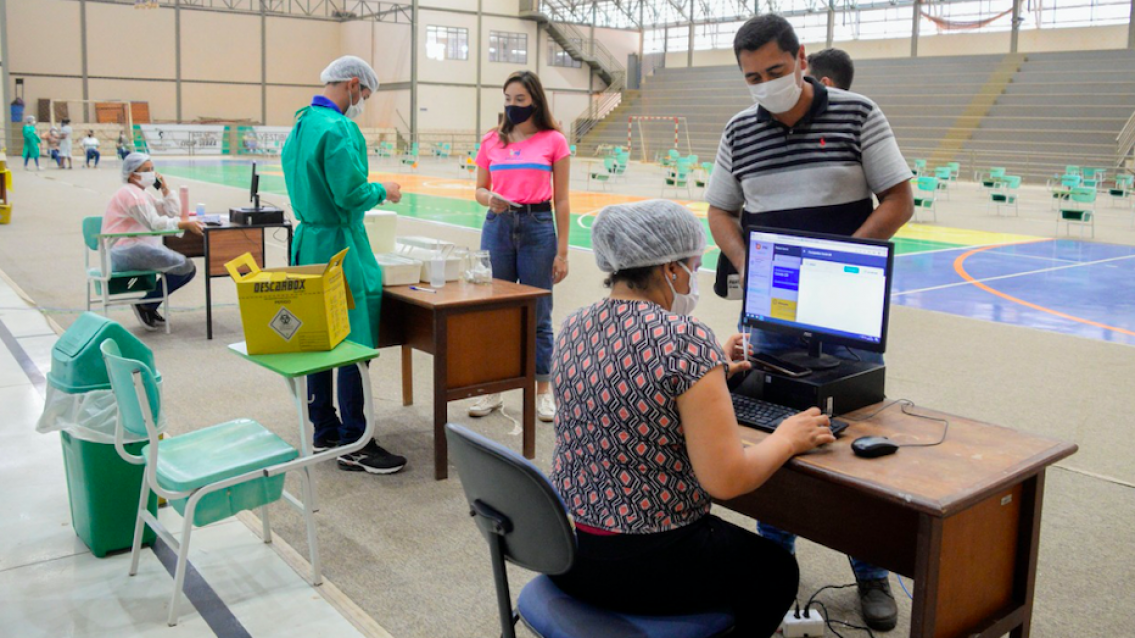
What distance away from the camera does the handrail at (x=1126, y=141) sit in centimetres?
2123

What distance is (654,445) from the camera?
1866 mm

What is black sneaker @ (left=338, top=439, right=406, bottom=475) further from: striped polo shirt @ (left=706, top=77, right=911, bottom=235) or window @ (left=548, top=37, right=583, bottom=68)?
window @ (left=548, top=37, right=583, bottom=68)

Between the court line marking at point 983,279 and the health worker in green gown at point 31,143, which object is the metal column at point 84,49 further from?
the court line marking at point 983,279

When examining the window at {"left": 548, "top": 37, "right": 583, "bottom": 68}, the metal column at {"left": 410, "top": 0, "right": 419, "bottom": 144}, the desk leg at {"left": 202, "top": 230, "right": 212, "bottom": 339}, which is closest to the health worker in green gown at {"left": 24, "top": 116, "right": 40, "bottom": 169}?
the metal column at {"left": 410, "top": 0, "right": 419, "bottom": 144}

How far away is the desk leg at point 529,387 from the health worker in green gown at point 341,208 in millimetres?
536

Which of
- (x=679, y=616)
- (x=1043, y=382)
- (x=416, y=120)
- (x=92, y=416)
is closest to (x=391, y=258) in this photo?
(x=92, y=416)

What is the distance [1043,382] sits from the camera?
5492mm

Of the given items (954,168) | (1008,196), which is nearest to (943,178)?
(954,168)

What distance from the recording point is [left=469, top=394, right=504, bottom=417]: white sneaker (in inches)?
185

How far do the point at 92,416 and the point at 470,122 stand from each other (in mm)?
30610

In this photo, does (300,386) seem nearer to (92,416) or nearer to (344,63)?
(92,416)

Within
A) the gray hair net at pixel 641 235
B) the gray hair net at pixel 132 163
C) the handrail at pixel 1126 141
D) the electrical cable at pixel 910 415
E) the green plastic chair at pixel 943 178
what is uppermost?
the handrail at pixel 1126 141

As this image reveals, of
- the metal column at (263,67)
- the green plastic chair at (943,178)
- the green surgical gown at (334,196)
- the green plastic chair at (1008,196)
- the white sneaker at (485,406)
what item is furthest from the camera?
the metal column at (263,67)

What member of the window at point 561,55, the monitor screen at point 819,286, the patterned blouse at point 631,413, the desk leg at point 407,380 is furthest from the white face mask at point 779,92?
the window at point 561,55
